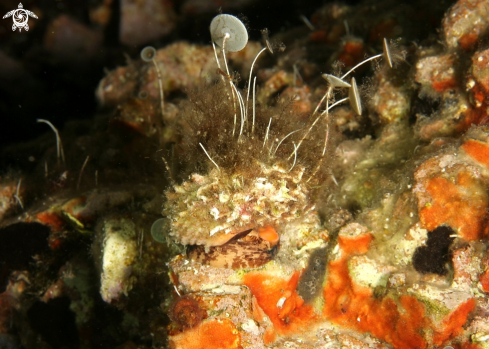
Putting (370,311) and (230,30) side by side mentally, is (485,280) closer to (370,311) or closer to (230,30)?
(370,311)

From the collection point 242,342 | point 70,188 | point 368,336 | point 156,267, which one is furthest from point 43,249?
point 368,336

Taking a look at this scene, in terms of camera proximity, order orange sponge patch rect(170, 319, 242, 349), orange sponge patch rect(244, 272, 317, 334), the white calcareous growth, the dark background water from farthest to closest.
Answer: the dark background water
the white calcareous growth
orange sponge patch rect(244, 272, 317, 334)
orange sponge patch rect(170, 319, 242, 349)

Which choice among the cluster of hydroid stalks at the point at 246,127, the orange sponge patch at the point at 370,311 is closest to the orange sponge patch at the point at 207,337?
the orange sponge patch at the point at 370,311

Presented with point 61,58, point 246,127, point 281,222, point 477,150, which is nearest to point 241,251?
point 281,222

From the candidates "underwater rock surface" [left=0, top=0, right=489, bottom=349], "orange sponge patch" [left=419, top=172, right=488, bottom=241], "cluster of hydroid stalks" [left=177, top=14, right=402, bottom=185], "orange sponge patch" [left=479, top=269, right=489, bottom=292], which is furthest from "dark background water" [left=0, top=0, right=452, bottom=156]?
"orange sponge patch" [left=479, top=269, right=489, bottom=292]

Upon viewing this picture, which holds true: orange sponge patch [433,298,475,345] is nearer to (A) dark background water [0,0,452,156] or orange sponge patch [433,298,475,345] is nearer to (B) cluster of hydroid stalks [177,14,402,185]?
(B) cluster of hydroid stalks [177,14,402,185]

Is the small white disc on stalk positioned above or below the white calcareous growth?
above

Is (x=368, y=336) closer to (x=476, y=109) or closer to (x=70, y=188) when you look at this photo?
(x=476, y=109)
